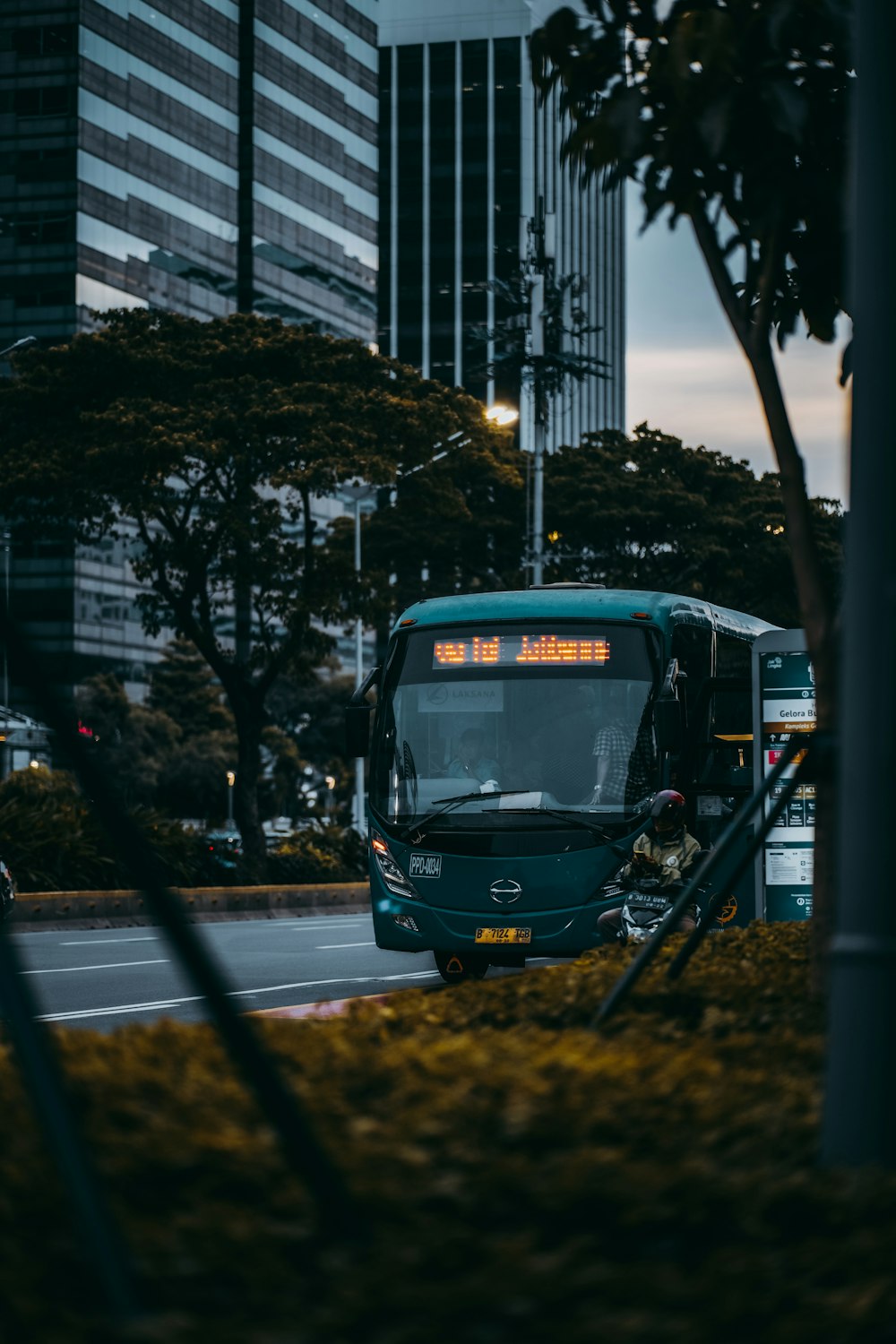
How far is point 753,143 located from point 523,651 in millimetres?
8917

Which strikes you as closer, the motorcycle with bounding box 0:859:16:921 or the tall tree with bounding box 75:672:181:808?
the motorcycle with bounding box 0:859:16:921

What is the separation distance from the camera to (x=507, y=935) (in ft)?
47.3

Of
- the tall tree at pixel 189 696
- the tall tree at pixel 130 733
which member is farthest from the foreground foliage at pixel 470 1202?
the tall tree at pixel 189 696

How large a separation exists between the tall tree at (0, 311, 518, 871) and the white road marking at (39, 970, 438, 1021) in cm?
1401

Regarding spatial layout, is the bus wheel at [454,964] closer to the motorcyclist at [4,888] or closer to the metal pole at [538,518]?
the motorcyclist at [4,888]

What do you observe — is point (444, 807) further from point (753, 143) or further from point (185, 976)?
point (753, 143)

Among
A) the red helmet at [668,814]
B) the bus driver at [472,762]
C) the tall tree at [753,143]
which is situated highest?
the tall tree at [753,143]

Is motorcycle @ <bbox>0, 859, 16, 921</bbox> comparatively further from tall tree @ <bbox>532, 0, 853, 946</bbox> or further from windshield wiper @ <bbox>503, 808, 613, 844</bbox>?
tall tree @ <bbox>532, 0, 853, 946</bbox>

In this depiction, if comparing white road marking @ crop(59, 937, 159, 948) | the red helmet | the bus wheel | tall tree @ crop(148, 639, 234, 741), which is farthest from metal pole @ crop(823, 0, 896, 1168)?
tall tree @ crop(148, 639, 234, 741)

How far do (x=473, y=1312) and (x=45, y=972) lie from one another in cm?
1435

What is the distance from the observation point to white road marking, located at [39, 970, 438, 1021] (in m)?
12.6

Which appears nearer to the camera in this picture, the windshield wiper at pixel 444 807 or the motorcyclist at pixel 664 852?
the motorcyclist at pixel 664 852

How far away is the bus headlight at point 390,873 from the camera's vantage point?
14.8 metres

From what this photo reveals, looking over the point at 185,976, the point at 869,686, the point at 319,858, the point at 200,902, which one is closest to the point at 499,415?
the point at 319,858
